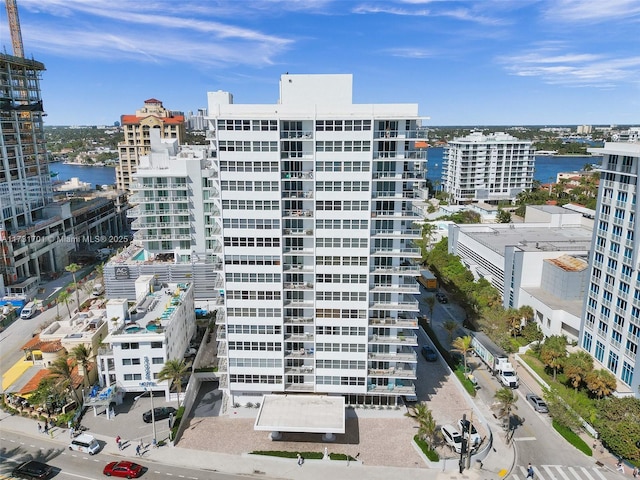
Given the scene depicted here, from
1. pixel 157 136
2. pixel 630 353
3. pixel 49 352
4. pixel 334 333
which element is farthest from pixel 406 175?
pixel 157 136

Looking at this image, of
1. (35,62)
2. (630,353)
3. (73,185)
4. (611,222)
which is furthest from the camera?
(73,185)

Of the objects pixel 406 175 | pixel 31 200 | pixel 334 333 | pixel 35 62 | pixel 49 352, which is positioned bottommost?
pixel 49 352

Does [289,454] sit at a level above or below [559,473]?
above

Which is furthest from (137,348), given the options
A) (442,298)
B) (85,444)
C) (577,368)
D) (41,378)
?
(442,298)

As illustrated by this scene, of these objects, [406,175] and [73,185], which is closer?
[406,175]

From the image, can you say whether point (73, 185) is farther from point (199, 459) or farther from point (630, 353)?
point (630, 353)

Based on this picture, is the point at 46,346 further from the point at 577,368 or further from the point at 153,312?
the point at 577,368

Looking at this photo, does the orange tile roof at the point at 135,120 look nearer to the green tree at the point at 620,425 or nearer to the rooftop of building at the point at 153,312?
the rooftop of building at the point at 153,312
